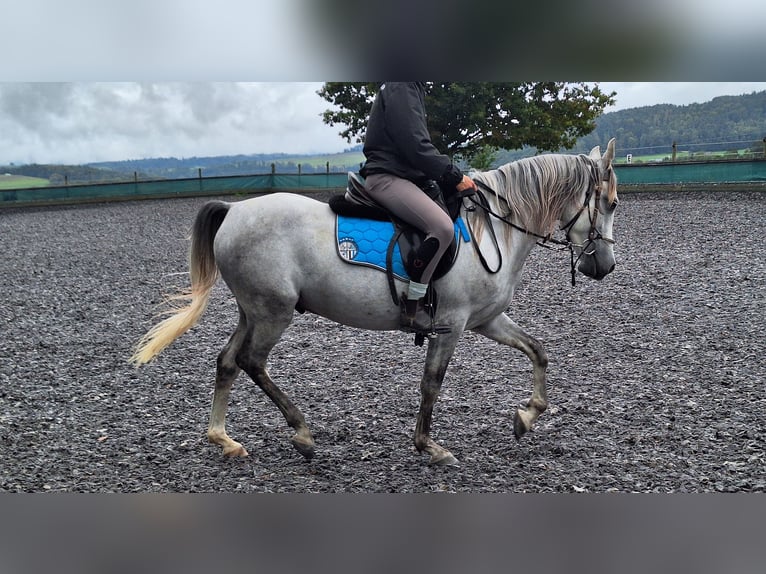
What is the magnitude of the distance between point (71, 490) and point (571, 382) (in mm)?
4024

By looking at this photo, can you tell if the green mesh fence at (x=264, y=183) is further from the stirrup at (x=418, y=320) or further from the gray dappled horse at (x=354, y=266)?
the stirrup at (x=418, y=320)

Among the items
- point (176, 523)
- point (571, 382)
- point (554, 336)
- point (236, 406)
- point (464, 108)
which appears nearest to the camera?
point (176, 523)

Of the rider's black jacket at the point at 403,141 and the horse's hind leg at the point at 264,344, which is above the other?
the rider's black jacket at the point at 403,141

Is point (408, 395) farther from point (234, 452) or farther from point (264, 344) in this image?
point (264, 344)

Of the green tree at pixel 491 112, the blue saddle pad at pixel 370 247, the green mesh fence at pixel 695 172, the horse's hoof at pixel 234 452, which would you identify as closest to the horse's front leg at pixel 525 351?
the blue saddle pad at pixel 370 247

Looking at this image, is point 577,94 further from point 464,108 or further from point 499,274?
point 499,274

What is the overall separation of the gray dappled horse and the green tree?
17.2 feet

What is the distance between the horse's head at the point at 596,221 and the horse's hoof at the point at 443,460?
1443 mm

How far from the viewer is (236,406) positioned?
5.52m

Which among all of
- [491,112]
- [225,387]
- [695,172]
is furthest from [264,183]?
[225,387]

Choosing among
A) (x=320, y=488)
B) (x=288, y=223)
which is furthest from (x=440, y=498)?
(x=288, y=223)

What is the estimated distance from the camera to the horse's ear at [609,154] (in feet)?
12.6

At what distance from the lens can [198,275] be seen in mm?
4379

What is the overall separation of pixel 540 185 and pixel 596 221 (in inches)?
16.8
